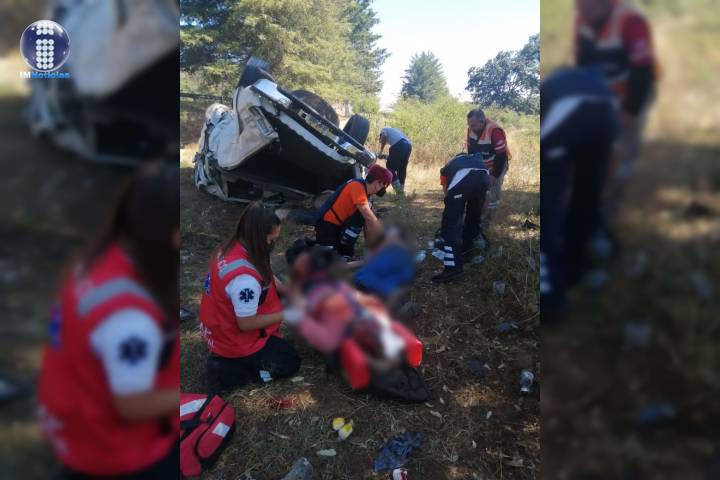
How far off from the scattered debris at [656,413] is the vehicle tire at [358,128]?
136cm

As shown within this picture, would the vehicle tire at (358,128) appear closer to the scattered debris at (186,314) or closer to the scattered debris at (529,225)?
the scattered debris at (529,225)

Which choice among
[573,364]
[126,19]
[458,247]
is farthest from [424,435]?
[126,19]

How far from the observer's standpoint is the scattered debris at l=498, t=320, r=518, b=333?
9.27 feet

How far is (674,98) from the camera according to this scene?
90cm

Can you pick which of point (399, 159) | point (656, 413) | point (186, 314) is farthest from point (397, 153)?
point (186, 314)

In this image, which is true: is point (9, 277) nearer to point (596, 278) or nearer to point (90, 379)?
point (90, 379)

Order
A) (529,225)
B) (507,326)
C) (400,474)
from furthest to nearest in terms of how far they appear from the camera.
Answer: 1. (529,225)
2. (507,326)
3. (400,474)

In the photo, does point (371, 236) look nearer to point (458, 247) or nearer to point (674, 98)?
point (674, 98)

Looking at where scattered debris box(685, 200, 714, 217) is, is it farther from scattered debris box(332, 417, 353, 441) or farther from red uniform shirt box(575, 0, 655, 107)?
scattered debris box(332, 417, 353, 441)

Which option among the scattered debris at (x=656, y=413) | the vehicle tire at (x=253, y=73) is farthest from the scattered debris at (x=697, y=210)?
the vehicle tire at (x=253, y=73)

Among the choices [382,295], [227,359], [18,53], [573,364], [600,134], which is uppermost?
[18,53]

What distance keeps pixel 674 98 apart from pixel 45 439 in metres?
1.77

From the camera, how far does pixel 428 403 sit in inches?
96.0

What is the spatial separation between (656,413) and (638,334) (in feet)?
0.68
